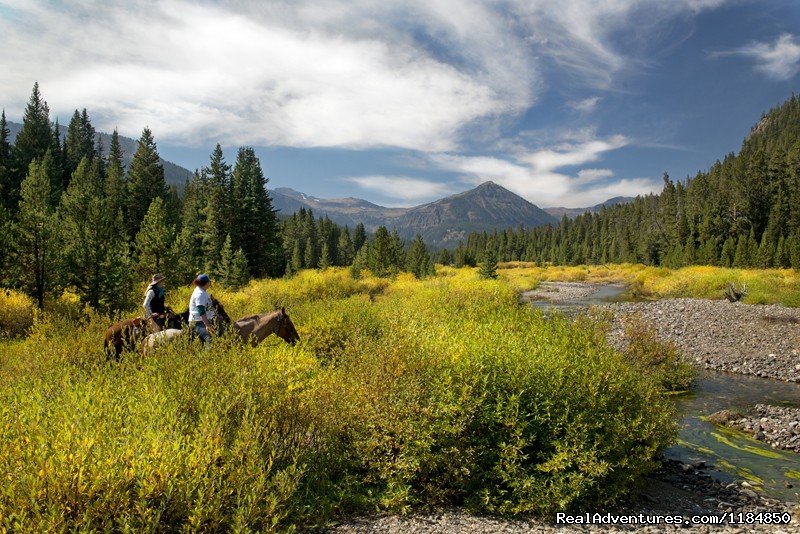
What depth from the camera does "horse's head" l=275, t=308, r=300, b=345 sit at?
10.3 metres

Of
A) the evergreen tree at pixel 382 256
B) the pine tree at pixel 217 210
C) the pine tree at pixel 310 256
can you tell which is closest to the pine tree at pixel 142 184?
the pine tree at pixel 217 210

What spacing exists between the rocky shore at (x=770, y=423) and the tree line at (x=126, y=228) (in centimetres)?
2228

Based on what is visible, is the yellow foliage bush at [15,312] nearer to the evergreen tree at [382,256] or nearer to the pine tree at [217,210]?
the pine tree at [217,210]

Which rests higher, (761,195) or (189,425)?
(761,195)

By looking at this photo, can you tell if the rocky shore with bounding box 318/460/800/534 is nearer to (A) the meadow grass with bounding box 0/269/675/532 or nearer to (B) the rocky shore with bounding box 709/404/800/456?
(A) the meadow grass with bounding box 0/269/675/532

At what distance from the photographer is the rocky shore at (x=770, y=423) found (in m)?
10.8

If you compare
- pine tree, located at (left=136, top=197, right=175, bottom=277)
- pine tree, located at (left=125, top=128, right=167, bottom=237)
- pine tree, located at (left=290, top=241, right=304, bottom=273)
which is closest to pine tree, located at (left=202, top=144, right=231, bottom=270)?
pine tree, located at (left=125, top=128, right=167, bottom=237)

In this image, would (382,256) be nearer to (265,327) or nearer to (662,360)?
(662,360)

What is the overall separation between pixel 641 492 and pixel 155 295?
11113 mm

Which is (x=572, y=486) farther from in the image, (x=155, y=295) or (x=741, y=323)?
(x=741, y=323)

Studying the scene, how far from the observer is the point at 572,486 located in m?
6.26

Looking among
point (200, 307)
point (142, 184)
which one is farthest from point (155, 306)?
point (142, 184)

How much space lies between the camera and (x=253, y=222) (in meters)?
43.6

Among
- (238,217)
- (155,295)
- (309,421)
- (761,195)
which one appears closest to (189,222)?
(238,217)
